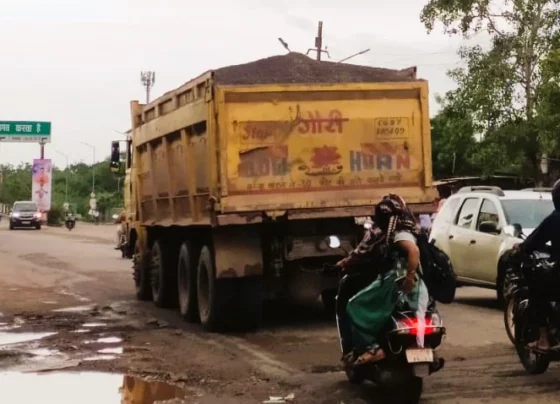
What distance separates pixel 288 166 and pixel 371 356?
420 cm

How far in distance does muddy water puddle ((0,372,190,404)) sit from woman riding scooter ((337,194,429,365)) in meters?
1.53

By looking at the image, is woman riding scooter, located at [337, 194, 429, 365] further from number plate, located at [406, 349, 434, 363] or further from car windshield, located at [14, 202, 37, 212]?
car windshield, located at [14, 202, 37, 212]

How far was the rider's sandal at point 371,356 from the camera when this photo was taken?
22.6ft

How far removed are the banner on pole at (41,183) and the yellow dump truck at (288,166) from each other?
193 feet

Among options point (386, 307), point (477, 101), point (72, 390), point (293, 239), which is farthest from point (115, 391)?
point (477, 101)

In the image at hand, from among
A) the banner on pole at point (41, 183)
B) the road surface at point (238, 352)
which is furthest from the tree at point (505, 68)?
the banner on pole at point (41, 183)

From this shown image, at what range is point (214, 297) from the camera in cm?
1101

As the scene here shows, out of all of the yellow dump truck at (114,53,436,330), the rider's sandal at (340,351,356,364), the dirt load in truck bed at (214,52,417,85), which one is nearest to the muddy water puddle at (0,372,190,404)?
the rider's sandal at (340,351,356,364)

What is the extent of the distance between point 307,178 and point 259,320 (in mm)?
1836

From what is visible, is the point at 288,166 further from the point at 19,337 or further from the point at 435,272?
the point at 435,272

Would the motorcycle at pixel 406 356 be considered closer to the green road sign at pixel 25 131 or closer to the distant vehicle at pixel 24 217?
the distant vehicle at pixel 24 217

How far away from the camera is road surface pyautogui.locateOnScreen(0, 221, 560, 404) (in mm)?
7688

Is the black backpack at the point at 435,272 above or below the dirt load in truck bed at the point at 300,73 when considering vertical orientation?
below

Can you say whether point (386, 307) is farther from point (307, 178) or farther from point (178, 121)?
point (178, 121)
